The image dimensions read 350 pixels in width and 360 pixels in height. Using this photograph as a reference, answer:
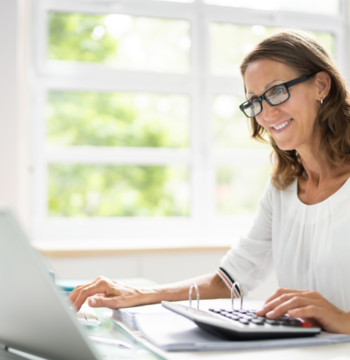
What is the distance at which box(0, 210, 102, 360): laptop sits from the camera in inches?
20.3

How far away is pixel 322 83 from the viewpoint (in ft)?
4.54

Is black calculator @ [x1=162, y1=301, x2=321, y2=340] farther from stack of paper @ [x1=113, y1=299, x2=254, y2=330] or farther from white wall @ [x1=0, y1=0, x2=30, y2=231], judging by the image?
white wall @ [x1=0, y1=0, x2=30, y2=231]

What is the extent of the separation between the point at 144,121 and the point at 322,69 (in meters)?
1.79

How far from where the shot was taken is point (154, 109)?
307 cm

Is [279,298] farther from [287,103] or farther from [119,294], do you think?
[287,103]

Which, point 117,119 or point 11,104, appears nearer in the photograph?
point 11,104

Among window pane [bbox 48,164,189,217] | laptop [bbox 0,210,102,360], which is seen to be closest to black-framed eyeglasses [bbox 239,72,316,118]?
laptop [bbox 0,210,102,360]

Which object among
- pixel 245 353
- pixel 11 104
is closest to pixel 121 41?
pixel 11 104

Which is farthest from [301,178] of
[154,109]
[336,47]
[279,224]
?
[336,47]

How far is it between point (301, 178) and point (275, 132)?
0.19m

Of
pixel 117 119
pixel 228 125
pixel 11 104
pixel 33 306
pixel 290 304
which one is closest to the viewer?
pixel 33 306

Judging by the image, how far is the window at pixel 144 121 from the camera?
2893mm

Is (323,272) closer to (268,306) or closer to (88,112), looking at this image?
(268,306)

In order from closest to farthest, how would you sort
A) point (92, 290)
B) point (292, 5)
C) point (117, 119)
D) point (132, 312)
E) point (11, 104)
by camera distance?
point (132, 312)
point (92, 290)
point (11, 104)
point (117, 119)
point (292, 5)
